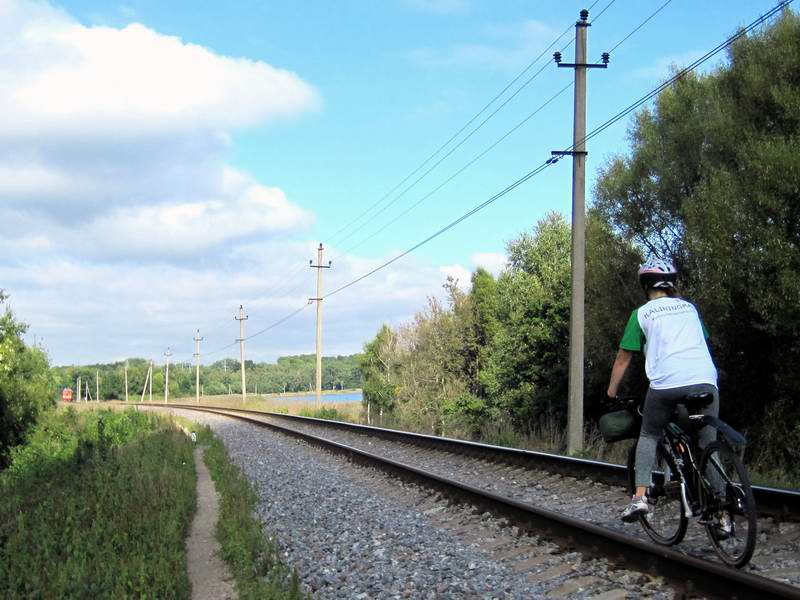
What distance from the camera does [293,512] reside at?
8.78 metres

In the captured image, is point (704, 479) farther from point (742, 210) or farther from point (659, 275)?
point (742, 210)

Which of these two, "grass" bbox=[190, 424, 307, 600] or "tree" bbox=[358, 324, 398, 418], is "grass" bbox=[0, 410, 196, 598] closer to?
"grass" bbox=[190, 424, 307, 600]

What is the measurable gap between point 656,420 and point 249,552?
3.32 metres

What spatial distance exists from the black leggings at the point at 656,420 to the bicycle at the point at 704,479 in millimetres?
57

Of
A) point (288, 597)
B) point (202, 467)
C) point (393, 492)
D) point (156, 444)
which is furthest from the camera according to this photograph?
point (156, 444)

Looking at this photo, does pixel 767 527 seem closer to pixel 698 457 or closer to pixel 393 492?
pixel 698 457

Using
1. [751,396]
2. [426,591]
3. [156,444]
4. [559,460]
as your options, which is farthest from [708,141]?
[426,591]

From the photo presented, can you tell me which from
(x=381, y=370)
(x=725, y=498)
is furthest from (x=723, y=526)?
(x=381, y=370)

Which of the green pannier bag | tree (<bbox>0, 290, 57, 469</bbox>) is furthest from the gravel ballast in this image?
tree (<bbox>0, 290, 57, 469</bbox>)

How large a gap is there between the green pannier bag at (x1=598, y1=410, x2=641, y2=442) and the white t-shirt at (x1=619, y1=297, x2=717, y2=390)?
0.54 metres

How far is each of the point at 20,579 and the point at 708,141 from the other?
2024 centimetres

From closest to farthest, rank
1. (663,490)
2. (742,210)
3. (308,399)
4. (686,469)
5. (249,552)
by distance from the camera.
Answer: (686,469)
(663,490)
(249,552)
(742,210)
(308,399)

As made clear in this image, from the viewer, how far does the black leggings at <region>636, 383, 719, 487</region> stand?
508 centimetres

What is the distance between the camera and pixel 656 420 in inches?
210
